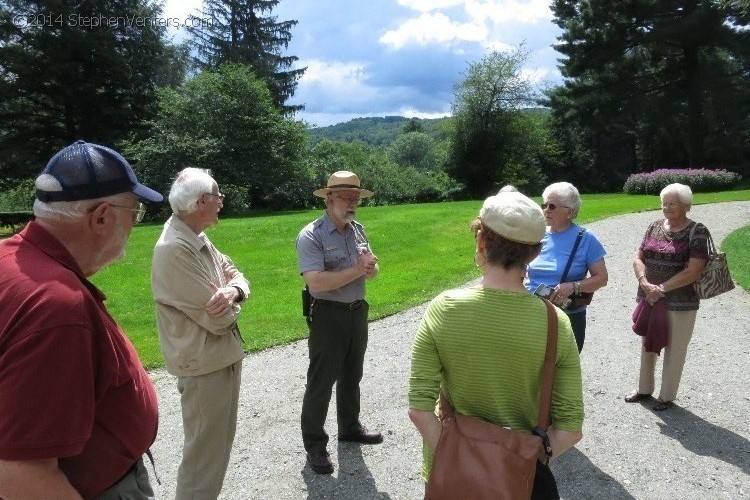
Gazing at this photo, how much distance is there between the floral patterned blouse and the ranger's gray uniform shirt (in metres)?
2.69

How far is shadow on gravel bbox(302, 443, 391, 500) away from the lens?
3637 mm

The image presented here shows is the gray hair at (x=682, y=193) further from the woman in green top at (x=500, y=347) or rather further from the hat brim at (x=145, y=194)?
the hat brim at (x=145, y=194)

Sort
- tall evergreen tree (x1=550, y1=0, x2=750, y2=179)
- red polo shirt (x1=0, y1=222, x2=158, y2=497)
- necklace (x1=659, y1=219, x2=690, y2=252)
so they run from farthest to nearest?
tall evergreen tree (x1=550, y1=0, x2=750, y2=179)
necklace (x1=659, y1=219, x2=690, y2=252)
red polo shirt (x1=0, y1=222, x2=158, y2=497)

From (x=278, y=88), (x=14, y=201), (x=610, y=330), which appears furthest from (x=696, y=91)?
(x=14, y=201)

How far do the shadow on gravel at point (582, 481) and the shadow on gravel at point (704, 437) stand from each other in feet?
2.88

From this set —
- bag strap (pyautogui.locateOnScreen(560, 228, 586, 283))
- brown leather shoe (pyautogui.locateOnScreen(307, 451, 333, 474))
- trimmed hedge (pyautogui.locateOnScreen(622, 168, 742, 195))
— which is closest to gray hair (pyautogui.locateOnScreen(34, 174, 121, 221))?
brown leather shoe (pyautogui.locateOnScreen(307, 451, 333, 474))

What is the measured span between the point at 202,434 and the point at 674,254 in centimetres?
400

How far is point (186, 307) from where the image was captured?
2.93 m

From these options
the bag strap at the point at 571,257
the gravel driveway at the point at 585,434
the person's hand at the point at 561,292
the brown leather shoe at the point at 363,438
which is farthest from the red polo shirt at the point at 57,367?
the bag strap at the point at 571,257

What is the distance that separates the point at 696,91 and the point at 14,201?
49751 millimetres

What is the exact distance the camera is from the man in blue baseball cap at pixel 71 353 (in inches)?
53.8

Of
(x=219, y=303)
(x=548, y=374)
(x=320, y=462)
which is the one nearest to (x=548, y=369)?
(x=548, y=374)

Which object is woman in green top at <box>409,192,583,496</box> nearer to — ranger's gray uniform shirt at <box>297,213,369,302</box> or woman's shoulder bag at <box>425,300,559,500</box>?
woman's shoulder bag at <box>425,300,559,500</box>

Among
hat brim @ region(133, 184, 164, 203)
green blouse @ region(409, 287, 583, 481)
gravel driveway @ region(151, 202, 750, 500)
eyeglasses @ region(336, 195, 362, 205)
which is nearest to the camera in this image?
hat brim @ region(133, 184, 164, 203)
